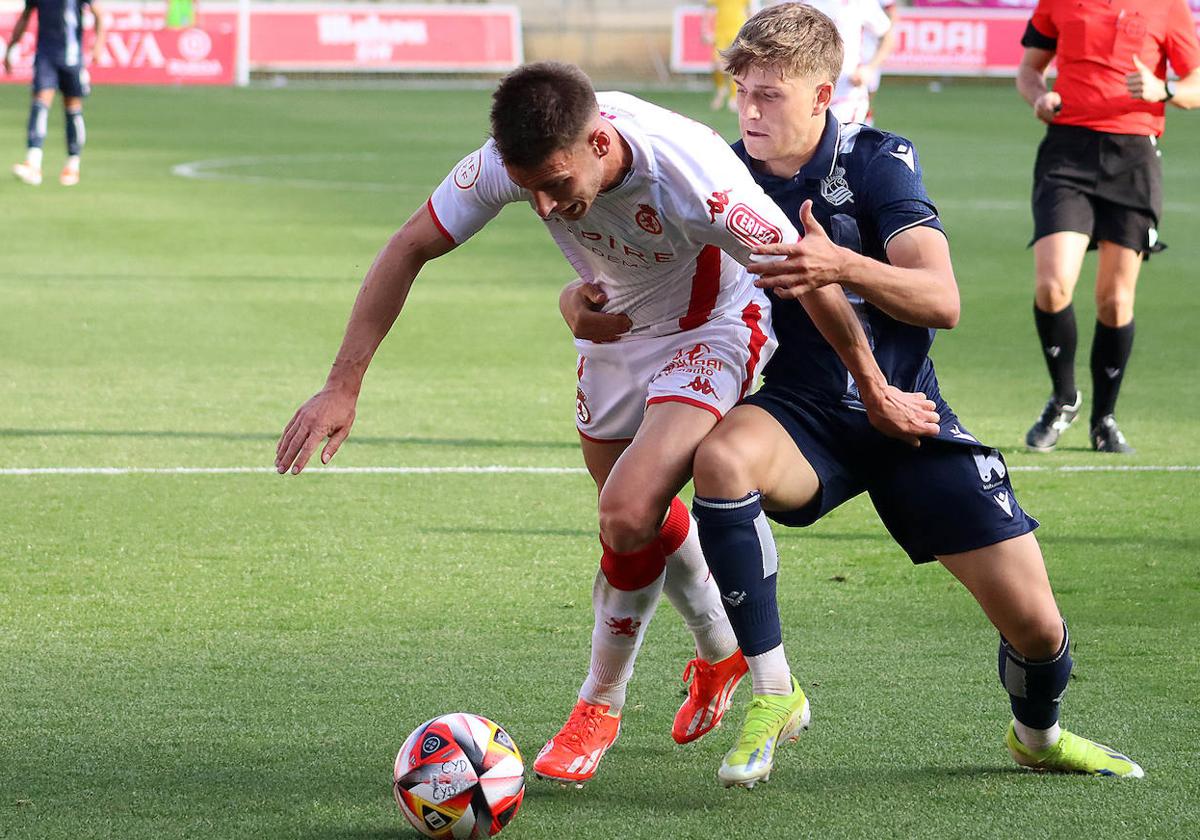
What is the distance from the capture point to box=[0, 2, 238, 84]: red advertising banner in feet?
106

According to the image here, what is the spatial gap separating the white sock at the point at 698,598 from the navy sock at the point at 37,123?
560 inches

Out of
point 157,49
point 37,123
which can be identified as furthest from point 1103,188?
point 157,49

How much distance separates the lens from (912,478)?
393 centimetres

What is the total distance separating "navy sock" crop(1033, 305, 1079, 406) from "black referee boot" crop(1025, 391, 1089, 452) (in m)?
0.03

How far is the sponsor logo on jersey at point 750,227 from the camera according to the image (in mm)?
3719

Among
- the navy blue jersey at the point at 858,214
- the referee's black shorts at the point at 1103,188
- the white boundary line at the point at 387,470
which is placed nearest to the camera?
the navy blue jersey at the point at 858,214

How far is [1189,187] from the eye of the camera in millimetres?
18672

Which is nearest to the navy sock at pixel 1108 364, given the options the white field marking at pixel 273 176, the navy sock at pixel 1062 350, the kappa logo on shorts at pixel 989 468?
the navy sock at pixel 1062 350

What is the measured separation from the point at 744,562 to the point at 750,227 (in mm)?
716

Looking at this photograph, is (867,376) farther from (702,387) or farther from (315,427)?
(315,427)

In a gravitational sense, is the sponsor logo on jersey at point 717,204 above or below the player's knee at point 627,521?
above

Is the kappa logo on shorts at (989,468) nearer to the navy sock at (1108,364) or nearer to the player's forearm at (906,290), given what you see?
the player's forearm at (906,290)

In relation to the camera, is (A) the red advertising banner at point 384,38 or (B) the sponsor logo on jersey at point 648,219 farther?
(A) the red advertising banner at point 384,38

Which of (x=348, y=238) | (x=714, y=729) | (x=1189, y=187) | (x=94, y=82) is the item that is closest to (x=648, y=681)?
(x=714, y=729)
